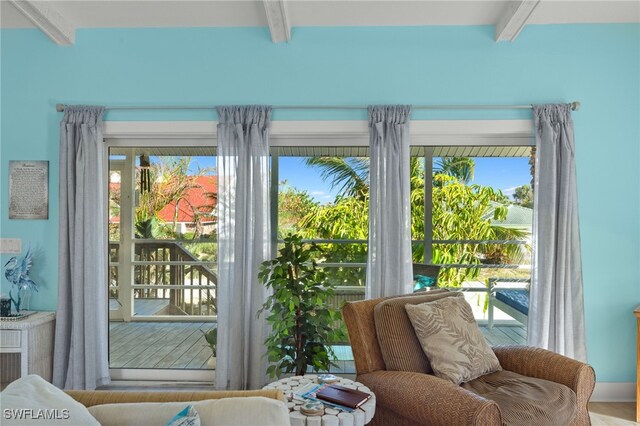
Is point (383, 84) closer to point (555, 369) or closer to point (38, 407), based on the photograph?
point (555, 369)

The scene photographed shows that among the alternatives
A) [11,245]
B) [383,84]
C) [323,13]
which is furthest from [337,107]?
[11,245]

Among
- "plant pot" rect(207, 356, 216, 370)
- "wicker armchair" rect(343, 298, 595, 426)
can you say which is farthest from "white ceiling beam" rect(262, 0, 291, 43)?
"plant pot" rect(207, 356, 216, 370)

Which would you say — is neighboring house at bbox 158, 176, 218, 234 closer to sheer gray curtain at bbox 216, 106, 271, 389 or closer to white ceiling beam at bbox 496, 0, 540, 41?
sheer gray curtain at bbox 216, 106, 271, 389

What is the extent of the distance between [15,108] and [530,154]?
12.8ft

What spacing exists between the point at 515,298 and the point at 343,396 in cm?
201

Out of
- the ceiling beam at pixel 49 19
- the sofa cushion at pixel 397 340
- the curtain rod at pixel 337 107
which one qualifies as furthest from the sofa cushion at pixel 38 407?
the ceiling beam at pixel 49 19

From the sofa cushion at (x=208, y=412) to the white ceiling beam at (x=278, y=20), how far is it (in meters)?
2.29

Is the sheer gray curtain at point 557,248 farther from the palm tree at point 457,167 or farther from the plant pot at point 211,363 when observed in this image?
the plant pot at point 211,363

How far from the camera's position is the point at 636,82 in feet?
10.1

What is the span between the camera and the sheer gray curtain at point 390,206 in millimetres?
2984

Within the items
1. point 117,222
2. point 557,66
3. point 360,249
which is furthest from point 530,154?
point 117,222

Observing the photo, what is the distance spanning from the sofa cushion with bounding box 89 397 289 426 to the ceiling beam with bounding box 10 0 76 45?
259 cm

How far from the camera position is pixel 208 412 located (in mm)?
1310

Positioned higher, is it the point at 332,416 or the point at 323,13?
the point at 323,13
